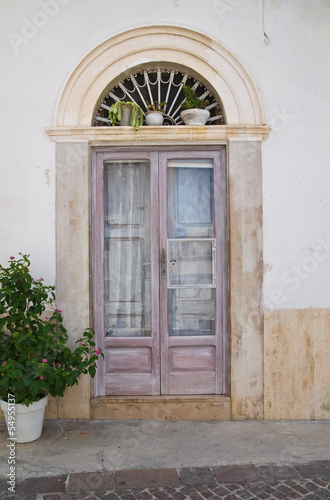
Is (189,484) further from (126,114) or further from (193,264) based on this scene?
(126,114)

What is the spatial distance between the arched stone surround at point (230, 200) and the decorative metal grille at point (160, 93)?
6.7 inches

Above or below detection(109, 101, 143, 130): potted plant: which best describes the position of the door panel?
below

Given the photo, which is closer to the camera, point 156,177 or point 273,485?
point 273,485

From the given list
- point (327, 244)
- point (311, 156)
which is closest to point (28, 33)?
point (311, 156)

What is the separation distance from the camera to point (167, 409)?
4.54 m

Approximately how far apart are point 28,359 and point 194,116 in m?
2.59

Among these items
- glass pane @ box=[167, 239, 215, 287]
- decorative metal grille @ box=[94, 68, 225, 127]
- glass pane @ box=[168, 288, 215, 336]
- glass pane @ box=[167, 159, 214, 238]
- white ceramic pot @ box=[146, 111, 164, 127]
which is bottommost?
glass pane @ box=[168, 288, 215, 336]

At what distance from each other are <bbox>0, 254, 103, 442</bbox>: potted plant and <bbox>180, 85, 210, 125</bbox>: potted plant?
1930 millimetres

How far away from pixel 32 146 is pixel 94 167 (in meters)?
0.59

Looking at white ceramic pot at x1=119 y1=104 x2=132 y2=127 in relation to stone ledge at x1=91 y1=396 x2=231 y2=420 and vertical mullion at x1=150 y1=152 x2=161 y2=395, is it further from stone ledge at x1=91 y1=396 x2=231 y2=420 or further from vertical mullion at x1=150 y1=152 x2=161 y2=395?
stone ledge at x1=91 y1=396 x2=231 y2=420

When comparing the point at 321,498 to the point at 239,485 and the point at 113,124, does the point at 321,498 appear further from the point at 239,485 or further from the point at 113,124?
the point at 113,124

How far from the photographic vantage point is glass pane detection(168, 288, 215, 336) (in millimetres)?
4727

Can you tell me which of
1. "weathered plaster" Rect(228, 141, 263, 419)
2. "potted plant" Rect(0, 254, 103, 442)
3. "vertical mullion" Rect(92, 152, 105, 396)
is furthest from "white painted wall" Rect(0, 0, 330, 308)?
"potted plant" Rect(0, 254, 103, 442)

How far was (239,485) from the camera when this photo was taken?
340 centimetres
